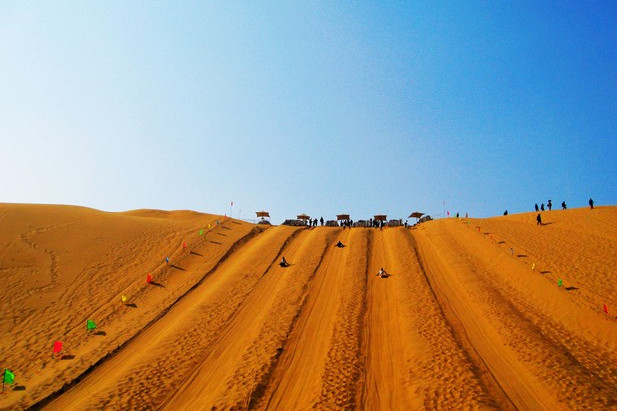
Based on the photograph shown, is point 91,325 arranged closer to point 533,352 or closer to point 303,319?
point 303,319

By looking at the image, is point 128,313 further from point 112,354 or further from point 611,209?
point 611,209

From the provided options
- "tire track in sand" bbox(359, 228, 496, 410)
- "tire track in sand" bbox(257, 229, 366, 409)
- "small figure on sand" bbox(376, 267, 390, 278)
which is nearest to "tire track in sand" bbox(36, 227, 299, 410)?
"tire track in sand" bbox(257, 229, 366, 409)

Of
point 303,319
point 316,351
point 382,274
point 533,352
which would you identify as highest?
point 382,274

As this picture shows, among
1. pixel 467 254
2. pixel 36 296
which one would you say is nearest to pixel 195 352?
pixel 36 296

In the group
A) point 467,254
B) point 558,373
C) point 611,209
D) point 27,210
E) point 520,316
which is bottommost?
point 558,373

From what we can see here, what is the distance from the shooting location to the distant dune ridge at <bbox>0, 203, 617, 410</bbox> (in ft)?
44.3

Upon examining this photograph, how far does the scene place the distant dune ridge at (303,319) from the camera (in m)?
13.5

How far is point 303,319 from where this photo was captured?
20.0m

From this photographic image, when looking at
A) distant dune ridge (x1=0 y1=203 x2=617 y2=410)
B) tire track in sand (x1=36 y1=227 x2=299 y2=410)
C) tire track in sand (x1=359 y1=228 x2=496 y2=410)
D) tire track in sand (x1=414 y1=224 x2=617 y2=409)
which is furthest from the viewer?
distant dune ridge (x1=0 y1=203 x2=617 y2=410)

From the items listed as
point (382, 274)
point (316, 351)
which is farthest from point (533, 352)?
point (382, 274)

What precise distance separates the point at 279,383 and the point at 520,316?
14.1 meters

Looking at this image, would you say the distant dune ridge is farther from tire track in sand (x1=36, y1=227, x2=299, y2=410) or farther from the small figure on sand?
the small figure on sand

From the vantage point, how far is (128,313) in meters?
21.4

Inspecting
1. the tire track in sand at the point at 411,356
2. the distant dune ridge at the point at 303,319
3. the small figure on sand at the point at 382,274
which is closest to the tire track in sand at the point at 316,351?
the distant dune ridge at the point at 303,319
